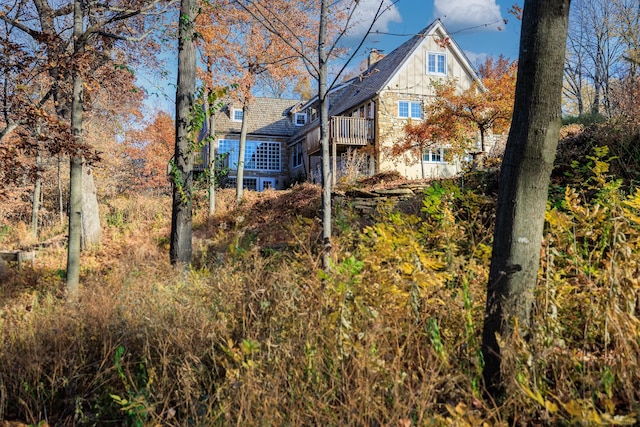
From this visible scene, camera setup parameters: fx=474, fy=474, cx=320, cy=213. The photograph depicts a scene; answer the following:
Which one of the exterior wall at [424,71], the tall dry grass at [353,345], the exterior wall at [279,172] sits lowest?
the tall dry grass at [353,345]

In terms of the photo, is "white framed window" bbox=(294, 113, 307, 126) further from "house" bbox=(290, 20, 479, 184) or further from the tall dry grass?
the tall dry grass

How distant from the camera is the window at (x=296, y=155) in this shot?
30.3 meters

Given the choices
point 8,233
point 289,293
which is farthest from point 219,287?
point 8,233

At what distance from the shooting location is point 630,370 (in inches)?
90.3

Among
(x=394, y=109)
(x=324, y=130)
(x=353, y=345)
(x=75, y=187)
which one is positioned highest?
(x=394, y=109)

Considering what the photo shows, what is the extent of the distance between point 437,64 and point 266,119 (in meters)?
14.0

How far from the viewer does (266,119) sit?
110ft

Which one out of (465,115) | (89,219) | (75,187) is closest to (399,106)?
(465,115)

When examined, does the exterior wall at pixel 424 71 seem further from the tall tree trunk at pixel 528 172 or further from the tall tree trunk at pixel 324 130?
the tall tree trunk at pixel 528 172

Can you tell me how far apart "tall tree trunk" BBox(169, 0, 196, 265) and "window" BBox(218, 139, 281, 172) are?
23.9 m

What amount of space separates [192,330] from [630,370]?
9.90ft

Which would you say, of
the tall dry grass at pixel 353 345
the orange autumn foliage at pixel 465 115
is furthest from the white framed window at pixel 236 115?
the tall dry grass at pixel 353 345

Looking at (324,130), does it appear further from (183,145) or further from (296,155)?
(296,155)

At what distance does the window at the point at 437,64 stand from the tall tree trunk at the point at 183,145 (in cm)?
1741
